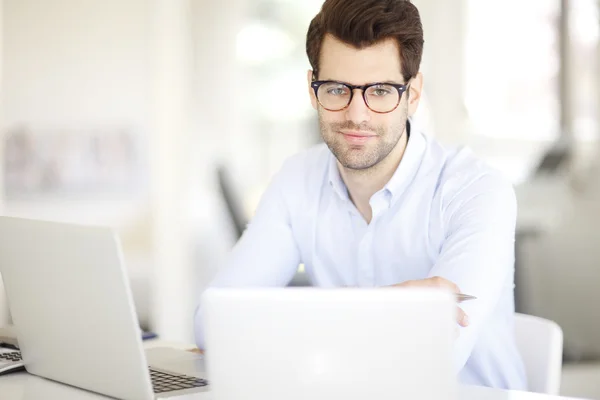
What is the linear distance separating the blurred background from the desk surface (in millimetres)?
2931

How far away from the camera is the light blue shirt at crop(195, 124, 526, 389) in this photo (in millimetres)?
1805

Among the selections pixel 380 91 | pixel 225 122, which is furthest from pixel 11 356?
pixel 225 122

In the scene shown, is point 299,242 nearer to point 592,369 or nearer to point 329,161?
point 329,161

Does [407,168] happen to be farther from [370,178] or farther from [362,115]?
[362,115]

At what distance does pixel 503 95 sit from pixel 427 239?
319cm

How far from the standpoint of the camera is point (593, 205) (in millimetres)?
5047

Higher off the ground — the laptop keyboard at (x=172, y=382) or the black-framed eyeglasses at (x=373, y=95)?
the black-framed eyeglasses at (x=373, y=95)

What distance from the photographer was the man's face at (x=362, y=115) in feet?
6.51

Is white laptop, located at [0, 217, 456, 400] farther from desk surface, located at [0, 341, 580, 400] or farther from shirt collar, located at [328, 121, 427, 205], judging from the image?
shirt collar, located at [328, 121, 427, 205]

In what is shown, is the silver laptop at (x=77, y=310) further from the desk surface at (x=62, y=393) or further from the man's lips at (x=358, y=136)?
the man's lips at (x=358, y=136)

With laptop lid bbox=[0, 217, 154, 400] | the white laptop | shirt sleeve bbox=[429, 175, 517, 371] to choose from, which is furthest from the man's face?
the white laptop

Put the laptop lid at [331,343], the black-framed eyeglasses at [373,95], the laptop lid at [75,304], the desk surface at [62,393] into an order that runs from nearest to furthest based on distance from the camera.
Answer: the laptop lid at [331,343], the laptop lid at [75,304], the desk surface at [62,393], the black-framed eyeglasses at [373,95]

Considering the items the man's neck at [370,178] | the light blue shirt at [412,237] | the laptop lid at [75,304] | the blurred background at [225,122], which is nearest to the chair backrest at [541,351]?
the light blue shirt at [412,237]

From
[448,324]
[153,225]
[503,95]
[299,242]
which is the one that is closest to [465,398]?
[448,324]
